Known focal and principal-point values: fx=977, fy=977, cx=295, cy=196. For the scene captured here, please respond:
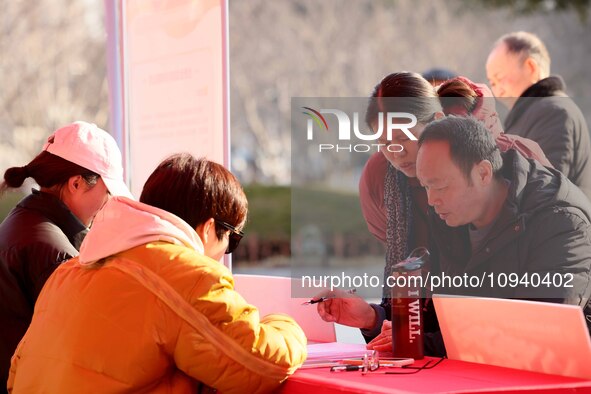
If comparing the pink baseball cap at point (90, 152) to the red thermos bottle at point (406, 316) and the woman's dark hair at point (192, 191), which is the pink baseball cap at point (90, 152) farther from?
the red thermos bottle at point (406, 316)

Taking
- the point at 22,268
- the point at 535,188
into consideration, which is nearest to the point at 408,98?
the point at 535,188

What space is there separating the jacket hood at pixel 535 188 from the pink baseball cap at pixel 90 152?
1137 mm

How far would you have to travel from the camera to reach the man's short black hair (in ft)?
9.38

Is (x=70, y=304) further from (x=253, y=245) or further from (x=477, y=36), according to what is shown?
(x=477, y=36)

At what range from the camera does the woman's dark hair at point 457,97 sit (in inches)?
120

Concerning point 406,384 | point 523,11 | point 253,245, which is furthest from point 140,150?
point 523,11

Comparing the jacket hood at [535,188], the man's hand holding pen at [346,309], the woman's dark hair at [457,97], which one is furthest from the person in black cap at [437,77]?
the man's hand holding pen at [346,309]

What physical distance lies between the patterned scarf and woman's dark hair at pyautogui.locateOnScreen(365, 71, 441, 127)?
223 mm

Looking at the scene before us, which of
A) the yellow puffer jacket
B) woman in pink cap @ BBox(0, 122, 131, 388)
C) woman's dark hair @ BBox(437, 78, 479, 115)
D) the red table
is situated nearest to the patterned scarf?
woman's dark hair @ BBox(437, 78, 479, 115)

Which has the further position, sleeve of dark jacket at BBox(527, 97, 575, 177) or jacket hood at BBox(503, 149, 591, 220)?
sleeve of dark jacket at BBox(527, 97, 575, 177)

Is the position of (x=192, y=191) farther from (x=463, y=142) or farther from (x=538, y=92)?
(x=538, y=92)

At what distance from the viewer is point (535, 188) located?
9.18ft

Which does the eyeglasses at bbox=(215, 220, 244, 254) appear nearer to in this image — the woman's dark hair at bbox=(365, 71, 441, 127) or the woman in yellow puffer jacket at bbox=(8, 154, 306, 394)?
the woman in yellow puffer jacket at bbox=(8, 154, 306, 394)

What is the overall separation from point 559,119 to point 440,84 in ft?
4.94
